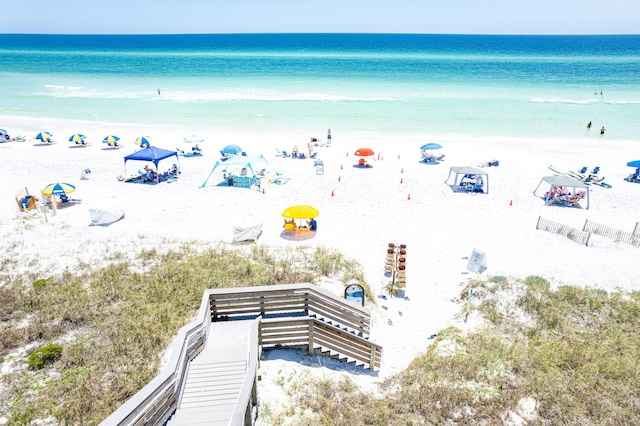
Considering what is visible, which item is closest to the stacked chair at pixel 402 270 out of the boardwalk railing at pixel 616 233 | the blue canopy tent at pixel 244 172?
the boardwalk railing at pixel 616 233

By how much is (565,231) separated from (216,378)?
15770mm

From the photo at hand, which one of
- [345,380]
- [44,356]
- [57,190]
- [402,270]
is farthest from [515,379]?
[57,190]

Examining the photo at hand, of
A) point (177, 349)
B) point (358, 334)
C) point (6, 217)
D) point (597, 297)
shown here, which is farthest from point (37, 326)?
point (597, 297)

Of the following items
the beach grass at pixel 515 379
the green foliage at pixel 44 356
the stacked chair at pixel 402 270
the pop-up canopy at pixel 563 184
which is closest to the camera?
the beach grass at pixel 515 379

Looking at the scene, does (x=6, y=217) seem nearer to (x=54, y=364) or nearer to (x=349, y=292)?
(x=54, y=364)

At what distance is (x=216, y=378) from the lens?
6645 mm

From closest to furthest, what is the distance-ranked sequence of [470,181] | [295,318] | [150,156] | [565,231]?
[295,318], [565,231], [150,156], [470,181]

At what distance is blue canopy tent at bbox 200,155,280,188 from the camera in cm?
2272

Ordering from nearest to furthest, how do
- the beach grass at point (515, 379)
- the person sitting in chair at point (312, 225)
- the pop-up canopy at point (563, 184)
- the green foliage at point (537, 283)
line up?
the beach grass at point (515, 379) < the green foliage at point (537, 283) < the person sitting in chair at point (312, 225) < the pop-up canopy at point (563, 184)

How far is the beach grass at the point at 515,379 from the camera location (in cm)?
677

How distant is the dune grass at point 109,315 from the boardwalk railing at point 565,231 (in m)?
9.63

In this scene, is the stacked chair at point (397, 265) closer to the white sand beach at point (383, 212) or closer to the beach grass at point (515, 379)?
the white sand beach at point (383, 212)

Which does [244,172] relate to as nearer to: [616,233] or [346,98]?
[616,233]

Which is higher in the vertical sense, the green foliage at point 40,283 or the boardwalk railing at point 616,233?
the green foliage at point 40,283
